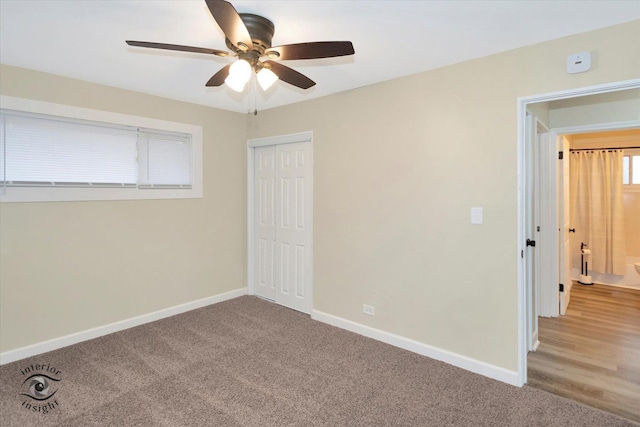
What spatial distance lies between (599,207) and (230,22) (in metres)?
5.83

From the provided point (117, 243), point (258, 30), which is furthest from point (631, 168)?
point (117, 243)

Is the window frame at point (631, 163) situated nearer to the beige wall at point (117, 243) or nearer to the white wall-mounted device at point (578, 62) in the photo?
the white wall-mounted device at point (578, 62)

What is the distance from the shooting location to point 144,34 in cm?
224

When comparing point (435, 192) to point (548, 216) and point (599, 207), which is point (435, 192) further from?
point (599, 207)

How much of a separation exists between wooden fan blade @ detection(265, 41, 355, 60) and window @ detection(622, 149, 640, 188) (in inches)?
216

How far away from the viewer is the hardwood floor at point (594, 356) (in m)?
2.42

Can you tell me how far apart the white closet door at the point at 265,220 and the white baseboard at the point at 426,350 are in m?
0.98

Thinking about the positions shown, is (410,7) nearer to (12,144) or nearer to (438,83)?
(438,83)

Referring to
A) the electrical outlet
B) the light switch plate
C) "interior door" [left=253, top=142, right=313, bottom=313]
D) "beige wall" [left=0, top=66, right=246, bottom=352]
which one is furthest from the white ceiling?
the electrical outlet

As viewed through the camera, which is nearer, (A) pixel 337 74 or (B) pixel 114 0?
(B) pixel 114 0

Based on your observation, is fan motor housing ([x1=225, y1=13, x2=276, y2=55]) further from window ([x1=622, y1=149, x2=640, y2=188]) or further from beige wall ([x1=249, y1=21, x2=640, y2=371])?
window ([x1=622, y1=149, x2=640, y2=188])

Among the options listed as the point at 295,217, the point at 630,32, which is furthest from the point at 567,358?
the point at 295,217

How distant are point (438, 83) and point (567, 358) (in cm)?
262

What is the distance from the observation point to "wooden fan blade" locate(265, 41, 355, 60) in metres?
1.75
